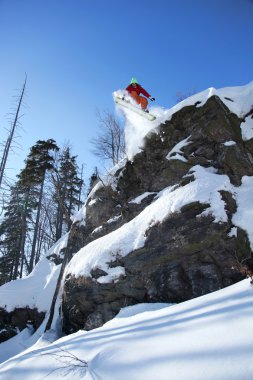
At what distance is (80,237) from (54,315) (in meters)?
3.61

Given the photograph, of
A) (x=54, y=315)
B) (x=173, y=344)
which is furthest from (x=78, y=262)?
(x=173, y=344)

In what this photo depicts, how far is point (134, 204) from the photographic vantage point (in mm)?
11555

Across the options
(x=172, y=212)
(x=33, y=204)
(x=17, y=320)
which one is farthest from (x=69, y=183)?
(x=172, y=212)

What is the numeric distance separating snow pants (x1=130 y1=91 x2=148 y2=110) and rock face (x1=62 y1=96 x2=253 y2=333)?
2.48 meters

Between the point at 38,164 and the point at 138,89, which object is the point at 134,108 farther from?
the point at 38,164

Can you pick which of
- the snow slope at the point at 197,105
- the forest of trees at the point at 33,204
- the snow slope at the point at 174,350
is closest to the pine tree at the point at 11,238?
the forest of trees at the point at 33,204

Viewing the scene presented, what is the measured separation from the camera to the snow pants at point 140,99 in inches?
559

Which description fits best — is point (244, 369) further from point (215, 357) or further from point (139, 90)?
point (139, 90)

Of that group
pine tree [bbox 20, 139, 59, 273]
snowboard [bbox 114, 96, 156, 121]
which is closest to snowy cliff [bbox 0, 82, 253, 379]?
snowboard [bbox 114, 96, 156, 121]

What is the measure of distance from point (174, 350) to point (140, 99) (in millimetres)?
12752

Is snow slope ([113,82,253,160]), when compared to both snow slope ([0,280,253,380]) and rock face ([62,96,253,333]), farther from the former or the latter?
snow slope ([0,280,253,380])

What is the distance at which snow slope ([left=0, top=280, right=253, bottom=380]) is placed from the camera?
282 cm

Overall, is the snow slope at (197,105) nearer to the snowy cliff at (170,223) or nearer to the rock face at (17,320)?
the snowy cliff at (170,223)

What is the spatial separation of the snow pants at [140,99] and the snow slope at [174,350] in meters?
11.1
